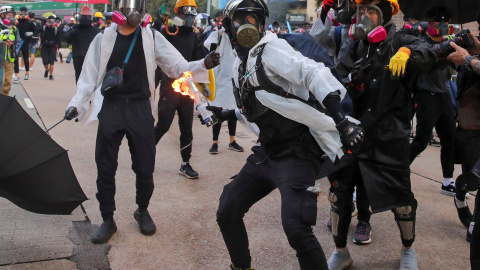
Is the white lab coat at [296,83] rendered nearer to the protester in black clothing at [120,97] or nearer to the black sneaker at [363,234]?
the protester in black clothing at [120,97]

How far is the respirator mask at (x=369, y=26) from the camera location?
3.52 m

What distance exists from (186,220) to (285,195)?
2018 mm

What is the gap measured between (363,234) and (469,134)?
1.11m

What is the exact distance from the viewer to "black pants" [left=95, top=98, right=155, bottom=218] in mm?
4270

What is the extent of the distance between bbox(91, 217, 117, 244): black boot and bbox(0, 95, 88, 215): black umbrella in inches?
23.4

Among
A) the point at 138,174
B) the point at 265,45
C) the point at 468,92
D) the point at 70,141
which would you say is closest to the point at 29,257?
the point at 138,174

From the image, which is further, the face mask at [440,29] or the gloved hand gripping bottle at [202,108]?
the face mask at [440,29]

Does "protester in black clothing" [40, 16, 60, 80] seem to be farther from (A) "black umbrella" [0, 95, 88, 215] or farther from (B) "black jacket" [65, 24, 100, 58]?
(A) "black umbrella" [0, 95, 88, 215]

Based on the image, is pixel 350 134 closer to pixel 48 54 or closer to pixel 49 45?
pixel 49 45

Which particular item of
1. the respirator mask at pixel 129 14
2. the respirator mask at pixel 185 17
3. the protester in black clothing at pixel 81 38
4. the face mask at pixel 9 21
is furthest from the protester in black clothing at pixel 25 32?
the respirator mask at pixel 129 14

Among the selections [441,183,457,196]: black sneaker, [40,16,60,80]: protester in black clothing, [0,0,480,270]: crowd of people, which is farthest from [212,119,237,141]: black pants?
[40,16,60,80]: protester in black clothing

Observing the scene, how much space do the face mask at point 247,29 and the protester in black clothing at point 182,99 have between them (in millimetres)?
3070

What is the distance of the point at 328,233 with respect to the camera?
4617mm

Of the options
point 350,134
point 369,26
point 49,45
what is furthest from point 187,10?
point 49,45
